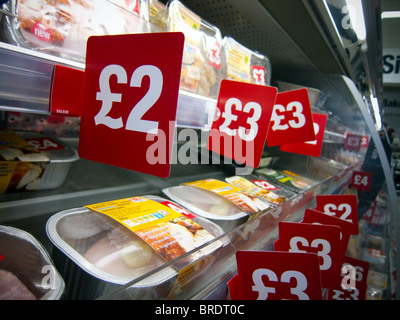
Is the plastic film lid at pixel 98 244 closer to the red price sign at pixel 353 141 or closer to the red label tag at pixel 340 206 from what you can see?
the red label tag at pixel 340 206

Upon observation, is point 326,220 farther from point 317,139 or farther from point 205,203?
point 317,139

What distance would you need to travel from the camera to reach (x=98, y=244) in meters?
0.71

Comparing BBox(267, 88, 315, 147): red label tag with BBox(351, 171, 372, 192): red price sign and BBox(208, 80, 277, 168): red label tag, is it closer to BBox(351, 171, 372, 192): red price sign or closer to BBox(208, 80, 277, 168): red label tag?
BBox(208, 80, 277, 168): red label tag

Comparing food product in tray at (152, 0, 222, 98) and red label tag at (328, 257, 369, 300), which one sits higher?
food product in tray at (152, 0, 222, 98)

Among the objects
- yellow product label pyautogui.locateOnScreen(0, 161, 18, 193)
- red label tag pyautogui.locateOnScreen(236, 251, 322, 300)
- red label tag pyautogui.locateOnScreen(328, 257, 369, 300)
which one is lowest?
red label tag pyautogui.locateOnScreen(328, 257, 369, 300)

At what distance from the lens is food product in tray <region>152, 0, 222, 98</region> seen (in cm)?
103

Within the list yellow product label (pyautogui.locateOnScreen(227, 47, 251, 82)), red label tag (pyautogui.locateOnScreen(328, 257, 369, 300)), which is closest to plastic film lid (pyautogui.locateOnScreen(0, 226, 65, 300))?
yellow product label (pyautogui.locateOnScreen(227, 47, 251, 82))

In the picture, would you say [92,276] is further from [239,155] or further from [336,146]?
[336,146]

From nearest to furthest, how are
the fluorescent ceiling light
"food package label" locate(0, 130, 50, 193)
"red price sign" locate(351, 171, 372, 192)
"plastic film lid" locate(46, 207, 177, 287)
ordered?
1. "plastic film lid" locate(46, 207, 177, 287)
2. "food package label" locate(0, 130, 50, 193)
3. "red price sign" locate(351, 171, 372, 192)
4. the fluorescent ceiling light

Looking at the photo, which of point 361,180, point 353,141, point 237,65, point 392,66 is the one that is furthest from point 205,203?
point 392,66

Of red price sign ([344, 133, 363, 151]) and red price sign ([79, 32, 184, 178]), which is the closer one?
red price sign ([79, 32, 184, 178])

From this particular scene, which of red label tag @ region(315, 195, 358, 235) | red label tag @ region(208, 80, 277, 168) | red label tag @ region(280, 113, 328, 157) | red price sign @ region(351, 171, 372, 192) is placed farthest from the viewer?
red price sign @ region(351, 171, 372, 192)

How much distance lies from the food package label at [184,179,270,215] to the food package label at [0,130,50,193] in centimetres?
64

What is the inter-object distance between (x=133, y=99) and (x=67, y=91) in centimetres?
15
